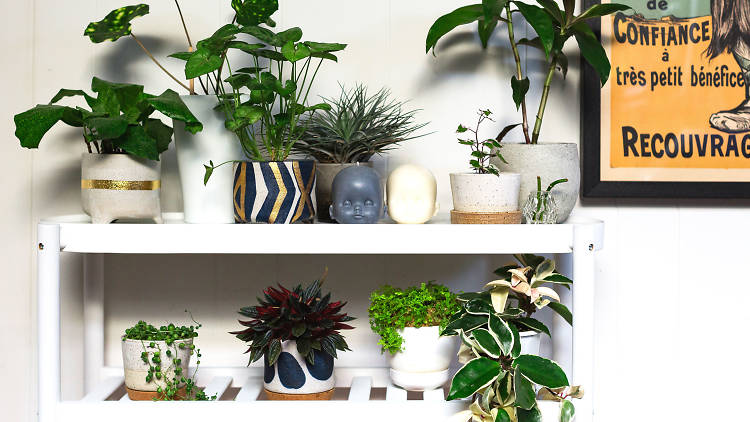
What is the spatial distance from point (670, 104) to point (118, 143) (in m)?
0.98

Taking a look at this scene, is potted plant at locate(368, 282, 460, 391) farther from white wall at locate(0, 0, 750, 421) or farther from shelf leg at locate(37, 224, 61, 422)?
shelf leg at locate(37, 224, 61, 422)

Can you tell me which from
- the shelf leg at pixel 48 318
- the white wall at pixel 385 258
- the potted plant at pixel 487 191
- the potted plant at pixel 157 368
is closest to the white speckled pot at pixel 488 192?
the potted plant at pixel 487 191

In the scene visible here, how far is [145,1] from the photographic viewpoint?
4.43 feet

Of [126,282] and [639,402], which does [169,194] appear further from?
[639,402]

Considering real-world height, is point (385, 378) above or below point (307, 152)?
below

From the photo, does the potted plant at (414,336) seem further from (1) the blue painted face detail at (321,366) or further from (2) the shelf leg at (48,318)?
(2) the shelf leg at (48,318)

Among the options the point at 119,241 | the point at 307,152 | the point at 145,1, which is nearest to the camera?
the point at 119,241

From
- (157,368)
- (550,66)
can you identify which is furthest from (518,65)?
(157,368)

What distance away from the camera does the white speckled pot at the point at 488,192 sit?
1.12 m

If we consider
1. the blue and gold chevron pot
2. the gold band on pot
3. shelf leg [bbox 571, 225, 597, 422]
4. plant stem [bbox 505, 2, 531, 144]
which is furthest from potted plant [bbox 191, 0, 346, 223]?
shelf leg [bbox 571, 225, 597, 422]

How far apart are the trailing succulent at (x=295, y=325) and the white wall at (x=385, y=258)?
22 centimetres

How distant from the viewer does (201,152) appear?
46.3 inches

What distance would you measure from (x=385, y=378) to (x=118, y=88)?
706mm

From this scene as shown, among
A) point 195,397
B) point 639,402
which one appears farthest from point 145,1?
point 639,402
